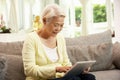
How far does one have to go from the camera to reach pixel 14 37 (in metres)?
5.65

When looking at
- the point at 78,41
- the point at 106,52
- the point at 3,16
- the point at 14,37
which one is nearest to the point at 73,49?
the point at 78,41

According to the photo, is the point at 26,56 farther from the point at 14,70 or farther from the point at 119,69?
the point at 119,69

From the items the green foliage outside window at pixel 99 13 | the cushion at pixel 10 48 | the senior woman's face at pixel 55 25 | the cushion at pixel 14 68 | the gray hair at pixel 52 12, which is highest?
the green foliage outside window at pixel 99 13

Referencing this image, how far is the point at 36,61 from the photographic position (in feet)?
7.18

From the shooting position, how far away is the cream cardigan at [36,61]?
2.07 m

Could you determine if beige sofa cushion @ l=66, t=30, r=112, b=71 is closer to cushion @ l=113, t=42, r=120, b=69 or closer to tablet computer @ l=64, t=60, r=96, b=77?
cushion @ l=113, t=42, r=120, b=69

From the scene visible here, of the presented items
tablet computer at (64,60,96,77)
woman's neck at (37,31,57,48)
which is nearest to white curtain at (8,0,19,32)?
woman's neck at (37,31,57,48)

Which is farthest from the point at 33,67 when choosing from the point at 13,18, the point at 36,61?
the point at 13,18

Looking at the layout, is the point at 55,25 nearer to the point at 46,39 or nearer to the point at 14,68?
the point at 46,39

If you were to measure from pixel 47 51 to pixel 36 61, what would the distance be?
13 centimetres

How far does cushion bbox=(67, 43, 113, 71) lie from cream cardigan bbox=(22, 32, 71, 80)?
0.58m

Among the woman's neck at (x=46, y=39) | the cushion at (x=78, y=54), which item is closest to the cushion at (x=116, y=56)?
the cushion at (x=78, y=54)

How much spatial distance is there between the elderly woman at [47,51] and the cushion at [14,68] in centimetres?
28

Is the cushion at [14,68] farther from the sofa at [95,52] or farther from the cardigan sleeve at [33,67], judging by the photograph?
the cardigan sleeve at [33,67]
